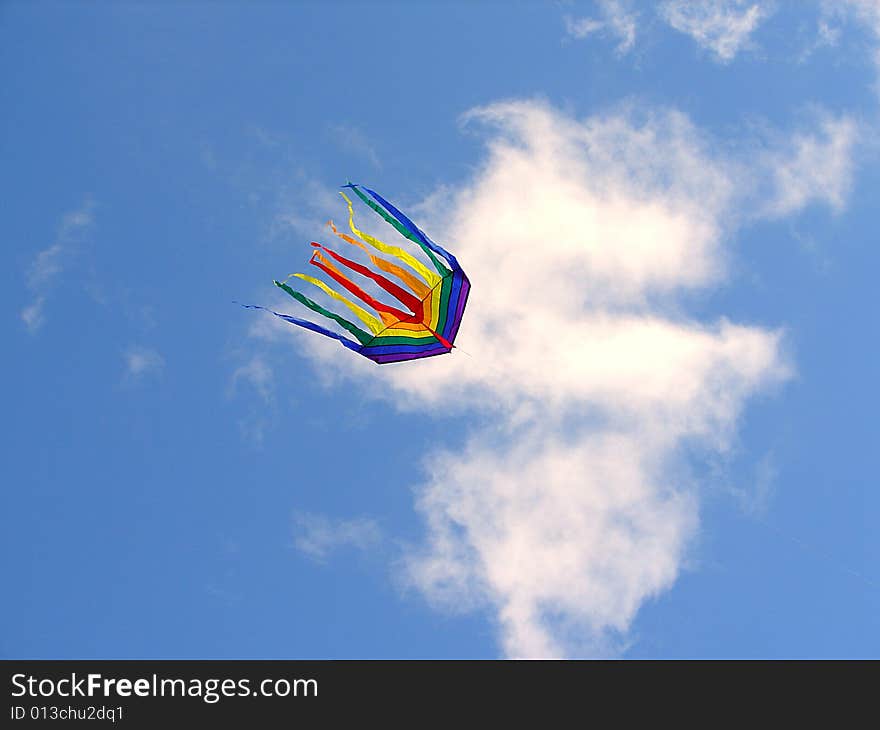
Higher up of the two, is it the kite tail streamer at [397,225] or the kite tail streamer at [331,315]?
the kite tail streamer at [397,225]

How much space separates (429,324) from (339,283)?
3.27m

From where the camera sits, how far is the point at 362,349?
24922 mm

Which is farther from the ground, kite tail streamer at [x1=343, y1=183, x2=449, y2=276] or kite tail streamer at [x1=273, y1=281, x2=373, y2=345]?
kite tail streamer at [x1=343, y1=183, x2=449, y2=276]

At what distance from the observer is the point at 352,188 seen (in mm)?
23438
